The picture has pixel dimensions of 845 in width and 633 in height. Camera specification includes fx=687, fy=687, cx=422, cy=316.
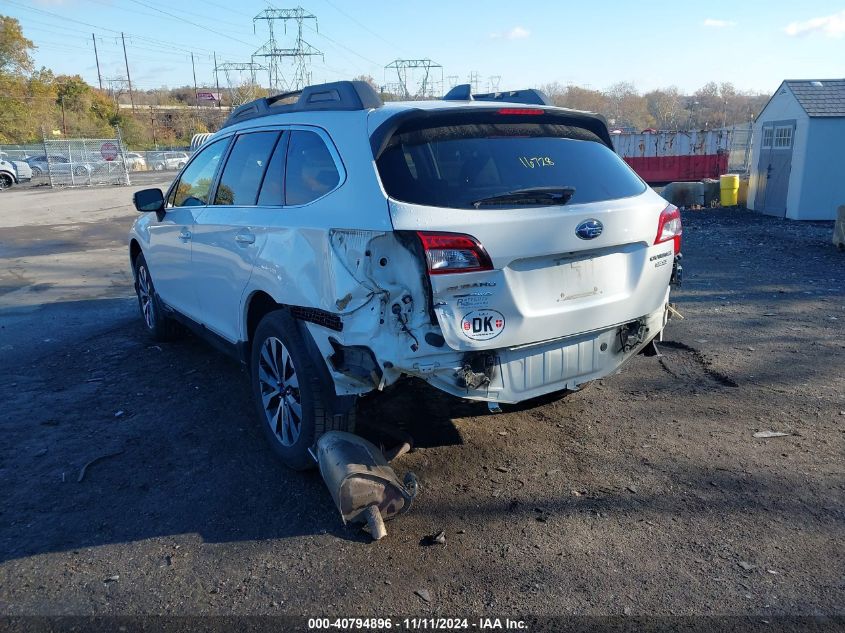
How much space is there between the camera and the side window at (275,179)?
407cm

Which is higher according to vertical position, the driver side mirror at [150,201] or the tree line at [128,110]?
the tree line at [128,110]

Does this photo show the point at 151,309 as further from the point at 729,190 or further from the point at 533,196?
the point at 729,190

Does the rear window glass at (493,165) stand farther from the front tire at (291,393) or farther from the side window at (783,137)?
the side window at (783,137)

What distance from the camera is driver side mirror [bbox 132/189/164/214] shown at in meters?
5.72

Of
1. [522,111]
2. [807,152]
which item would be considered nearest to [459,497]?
[522,111]

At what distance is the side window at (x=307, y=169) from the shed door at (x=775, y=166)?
51.1ft

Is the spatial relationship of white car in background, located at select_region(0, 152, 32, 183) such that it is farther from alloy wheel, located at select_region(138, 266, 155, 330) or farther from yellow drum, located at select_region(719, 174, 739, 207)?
alloy wheel, located at select_region(138, 266, 155, 330)

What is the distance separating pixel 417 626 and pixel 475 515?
2.75ft

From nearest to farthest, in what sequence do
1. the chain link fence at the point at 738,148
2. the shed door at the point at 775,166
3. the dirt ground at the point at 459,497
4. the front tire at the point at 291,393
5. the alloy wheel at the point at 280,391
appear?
the dirt ground at the point at 459,497, the front tire at the point at 291,393, the alloy wheel at the point at 280,391, the shed door at the point at 775,166, the chain link fence at the point at 738,148

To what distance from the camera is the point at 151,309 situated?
21.6 ft

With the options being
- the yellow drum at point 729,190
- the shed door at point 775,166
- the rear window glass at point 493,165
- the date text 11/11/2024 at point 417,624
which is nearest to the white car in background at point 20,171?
the yellow drum at point 729,190

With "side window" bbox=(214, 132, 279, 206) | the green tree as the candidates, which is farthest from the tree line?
"side window" bbox=(214, 132, 279, 206)

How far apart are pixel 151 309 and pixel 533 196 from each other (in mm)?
4493

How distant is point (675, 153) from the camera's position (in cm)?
2938
